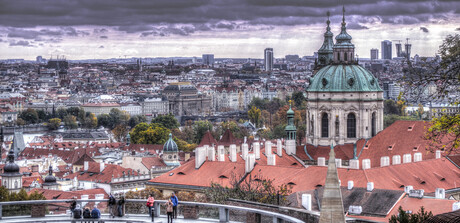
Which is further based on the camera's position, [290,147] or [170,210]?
[290,147]

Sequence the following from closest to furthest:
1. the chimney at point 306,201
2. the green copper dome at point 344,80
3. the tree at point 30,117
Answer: the chimney at point 306,201 < the green copper dome at point 344,80 < the tree at point 30,117

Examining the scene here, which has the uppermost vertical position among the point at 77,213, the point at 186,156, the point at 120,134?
the point at 77,213

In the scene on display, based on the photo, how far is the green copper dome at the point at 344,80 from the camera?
56469mm

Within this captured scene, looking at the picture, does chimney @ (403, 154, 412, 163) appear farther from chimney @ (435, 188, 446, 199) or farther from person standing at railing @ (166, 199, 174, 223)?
person standing at railing @ (166, 199, 174, 223)

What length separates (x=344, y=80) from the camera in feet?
186

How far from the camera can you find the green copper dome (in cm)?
5647

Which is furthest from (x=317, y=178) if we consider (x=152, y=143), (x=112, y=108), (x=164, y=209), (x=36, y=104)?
(x=36, y=104)

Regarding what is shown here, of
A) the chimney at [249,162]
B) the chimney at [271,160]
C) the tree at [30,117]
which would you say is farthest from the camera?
the tree at [30,117]

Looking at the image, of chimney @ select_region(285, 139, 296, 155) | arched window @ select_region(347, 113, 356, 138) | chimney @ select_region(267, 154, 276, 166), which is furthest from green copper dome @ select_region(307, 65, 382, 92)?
chimney @ select_region(267, 154, 276, 166)

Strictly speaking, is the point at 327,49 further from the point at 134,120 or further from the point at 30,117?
the point at 30,117

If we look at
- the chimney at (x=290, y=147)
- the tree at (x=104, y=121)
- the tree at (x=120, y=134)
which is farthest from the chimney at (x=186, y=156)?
the tree at (x=104, y=121)

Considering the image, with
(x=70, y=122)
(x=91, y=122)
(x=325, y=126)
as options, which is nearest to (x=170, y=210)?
(x=325, y=126)

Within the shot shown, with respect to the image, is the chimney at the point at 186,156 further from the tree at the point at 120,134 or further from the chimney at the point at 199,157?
the tree at the point at 120,134

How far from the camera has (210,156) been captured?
5134 cm
